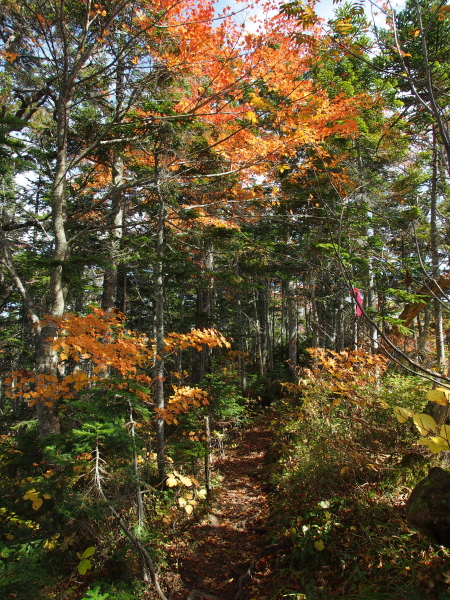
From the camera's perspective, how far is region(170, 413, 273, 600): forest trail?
12.9ft

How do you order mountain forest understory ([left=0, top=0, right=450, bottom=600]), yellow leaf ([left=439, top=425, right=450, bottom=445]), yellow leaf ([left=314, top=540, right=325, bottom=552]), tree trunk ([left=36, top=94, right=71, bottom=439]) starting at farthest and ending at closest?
tree trunk ([left=36, top=94, right=71, bottom=439])
yellow leaf ([left=314, top=540, right=325, bottom=552])
mountain forest understory ([left=0, top=0, right=450, bottom=600])
yellow leaf ([left=439, top=425, right=450, bottom=445])

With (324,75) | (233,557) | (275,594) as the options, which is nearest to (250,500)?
(233,557)

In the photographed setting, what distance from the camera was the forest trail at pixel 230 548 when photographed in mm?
3922

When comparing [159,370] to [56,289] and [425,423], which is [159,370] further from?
[425,423]

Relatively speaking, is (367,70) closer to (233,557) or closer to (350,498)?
(350,498)

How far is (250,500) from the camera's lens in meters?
6.21

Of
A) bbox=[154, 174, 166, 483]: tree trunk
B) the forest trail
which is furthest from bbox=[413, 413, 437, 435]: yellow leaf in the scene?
bbox=[154, 174, 166, 483]: tree trunk

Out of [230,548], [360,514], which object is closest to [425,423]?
[360,514]

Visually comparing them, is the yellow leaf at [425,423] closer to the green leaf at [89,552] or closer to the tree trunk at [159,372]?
the green leaf at [89,552]

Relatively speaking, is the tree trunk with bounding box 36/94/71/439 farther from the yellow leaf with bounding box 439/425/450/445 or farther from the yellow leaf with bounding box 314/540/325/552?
the yellow leaf with bounding box 439/425/450/445

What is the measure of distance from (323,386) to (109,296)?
19.0ft

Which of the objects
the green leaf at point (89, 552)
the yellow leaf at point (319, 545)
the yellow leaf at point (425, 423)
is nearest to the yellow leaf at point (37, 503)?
the green leaf at point (89, 552)

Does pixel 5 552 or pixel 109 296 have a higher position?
pixel 109 296

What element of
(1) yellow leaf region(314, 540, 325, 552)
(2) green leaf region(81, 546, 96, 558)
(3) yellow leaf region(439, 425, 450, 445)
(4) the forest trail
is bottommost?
(4) the forest trail
